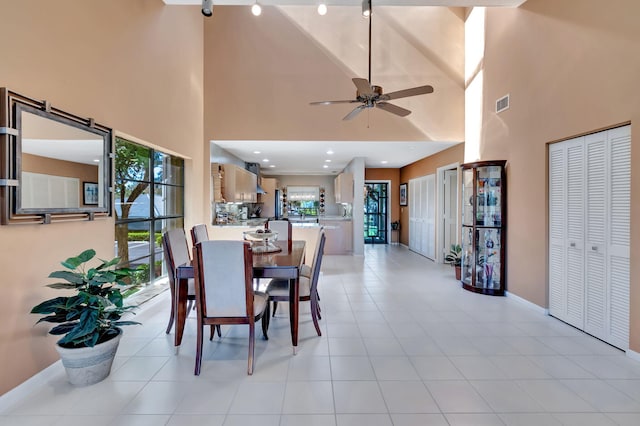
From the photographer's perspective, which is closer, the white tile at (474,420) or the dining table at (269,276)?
the white tile at (474,420)

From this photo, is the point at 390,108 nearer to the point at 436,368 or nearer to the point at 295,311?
the point at 295,311

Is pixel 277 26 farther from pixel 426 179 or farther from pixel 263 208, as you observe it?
pixel 263 208

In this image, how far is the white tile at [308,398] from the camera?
6.35 ft

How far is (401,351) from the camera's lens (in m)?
2.69

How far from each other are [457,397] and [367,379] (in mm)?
606

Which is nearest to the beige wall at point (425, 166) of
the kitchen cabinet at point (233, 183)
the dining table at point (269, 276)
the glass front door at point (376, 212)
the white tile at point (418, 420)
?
the glass front door at point (376, 212)

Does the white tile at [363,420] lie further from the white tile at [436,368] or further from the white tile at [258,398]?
the white tile at [436,368]

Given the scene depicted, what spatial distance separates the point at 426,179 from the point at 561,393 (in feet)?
19.2

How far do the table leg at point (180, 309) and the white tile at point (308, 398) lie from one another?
108cm

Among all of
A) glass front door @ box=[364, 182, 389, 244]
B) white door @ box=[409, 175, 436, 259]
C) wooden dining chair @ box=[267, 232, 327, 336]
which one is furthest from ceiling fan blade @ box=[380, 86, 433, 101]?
glass front door @ box=[364, 182, 389, 244]

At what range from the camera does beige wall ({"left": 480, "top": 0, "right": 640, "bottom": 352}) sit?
263 centimetres

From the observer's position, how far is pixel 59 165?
7.92ft

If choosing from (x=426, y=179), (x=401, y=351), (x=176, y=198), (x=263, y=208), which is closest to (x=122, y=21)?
(x=176, y=198)

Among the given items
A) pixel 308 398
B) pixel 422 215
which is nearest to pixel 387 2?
pixel 308 398
